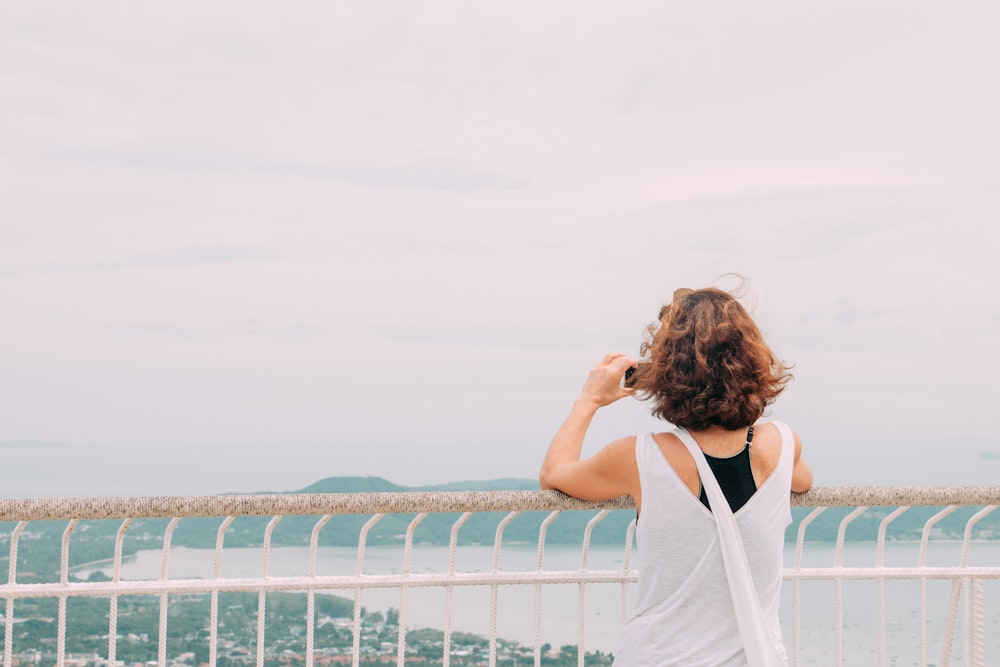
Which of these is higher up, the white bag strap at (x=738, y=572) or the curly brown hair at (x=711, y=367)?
the curly brown hair at (x=711, y=367)

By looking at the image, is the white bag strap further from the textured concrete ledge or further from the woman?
the textured concrete ledge

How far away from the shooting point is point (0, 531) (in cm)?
317

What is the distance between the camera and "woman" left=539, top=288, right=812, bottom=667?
225 cm

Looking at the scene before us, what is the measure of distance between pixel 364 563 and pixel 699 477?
1248mm

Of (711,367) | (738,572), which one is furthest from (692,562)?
(711,367)

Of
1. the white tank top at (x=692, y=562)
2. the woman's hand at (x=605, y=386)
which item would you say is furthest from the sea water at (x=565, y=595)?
the woman's hand at (x=605, y=386)

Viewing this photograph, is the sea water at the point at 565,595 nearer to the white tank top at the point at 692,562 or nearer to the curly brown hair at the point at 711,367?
the white tank top at the point at 692,562

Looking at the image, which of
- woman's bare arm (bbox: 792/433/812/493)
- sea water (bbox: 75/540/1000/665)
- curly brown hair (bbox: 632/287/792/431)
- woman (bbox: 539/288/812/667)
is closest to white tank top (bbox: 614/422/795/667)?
woman (bbox: 539/288/812/667)

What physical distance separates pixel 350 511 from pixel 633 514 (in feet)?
2.91

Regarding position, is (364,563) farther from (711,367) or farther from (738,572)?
(711,367)

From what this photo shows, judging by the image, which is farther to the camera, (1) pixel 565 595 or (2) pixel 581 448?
(1) pixel 565 595

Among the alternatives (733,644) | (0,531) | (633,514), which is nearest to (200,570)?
(0,531)

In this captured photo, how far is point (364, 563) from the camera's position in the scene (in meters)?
3.06

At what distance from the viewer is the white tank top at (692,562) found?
2260 mm
